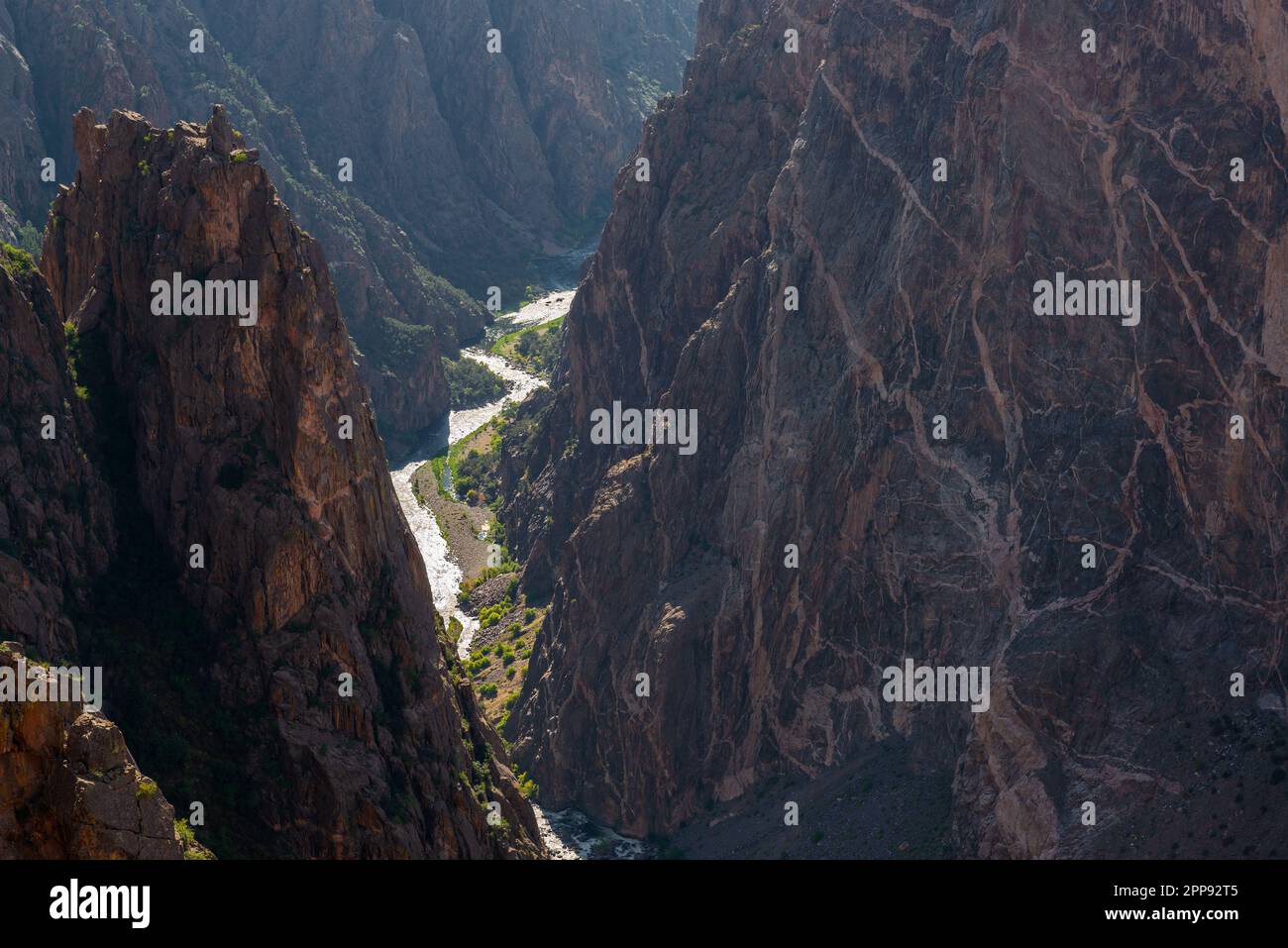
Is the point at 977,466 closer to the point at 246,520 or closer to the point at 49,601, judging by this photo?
the point at 246,520

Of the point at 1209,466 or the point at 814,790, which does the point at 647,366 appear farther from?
the point at 1209,466

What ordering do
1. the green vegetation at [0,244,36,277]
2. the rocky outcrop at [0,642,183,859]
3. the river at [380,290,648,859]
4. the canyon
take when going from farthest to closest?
the river at [380,290,648,859], the green vegetation at [0,244,36,277], the canyon, the rocky outcrop at [0,642,183,859]

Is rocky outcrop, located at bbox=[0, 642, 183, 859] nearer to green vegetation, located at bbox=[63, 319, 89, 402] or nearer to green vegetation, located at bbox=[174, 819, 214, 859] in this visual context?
green vegetation, located at bbox=[174, 819, 214, 859]

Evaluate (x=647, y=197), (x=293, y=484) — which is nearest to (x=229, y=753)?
(x=293, y=484)

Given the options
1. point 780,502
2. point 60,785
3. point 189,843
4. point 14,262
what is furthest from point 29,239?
point 60,785

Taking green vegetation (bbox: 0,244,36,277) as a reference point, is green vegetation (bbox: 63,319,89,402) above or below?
below

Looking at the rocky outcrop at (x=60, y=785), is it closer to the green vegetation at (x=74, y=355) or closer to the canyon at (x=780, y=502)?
the canyon at (x=780, y=502)

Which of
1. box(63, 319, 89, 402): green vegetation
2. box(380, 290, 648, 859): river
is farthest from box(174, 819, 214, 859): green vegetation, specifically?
box(380, 290, 648, 859): river
